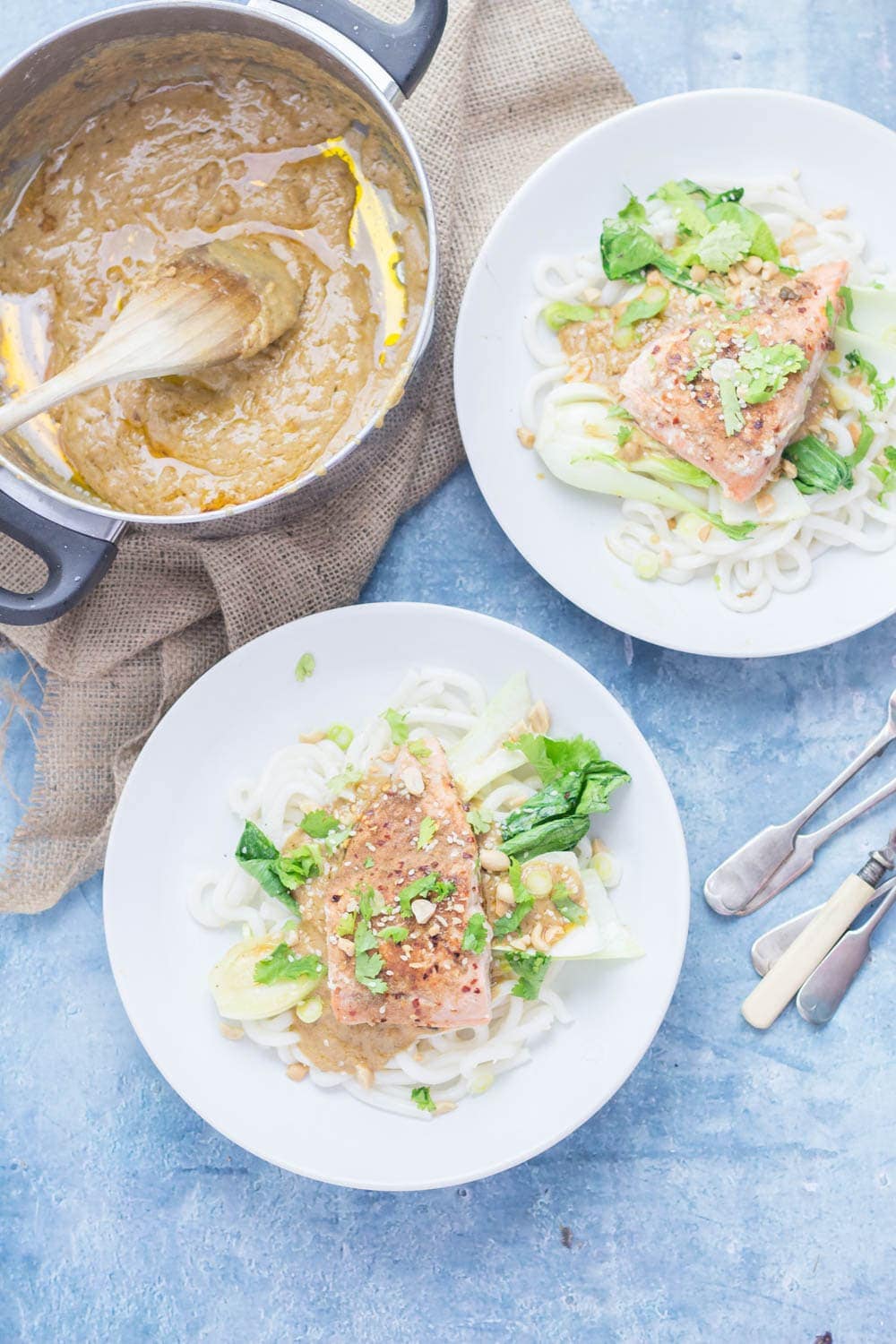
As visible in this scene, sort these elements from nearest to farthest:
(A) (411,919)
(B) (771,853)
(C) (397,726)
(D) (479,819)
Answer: (A) (411,919) < (D) (479,819) < (C) (397,726) < (B) (771,853)

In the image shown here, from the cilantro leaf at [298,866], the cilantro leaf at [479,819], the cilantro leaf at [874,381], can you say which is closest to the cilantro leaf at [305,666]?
the cilantro leaf at [298,866]

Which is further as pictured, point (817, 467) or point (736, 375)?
point (817, 467)

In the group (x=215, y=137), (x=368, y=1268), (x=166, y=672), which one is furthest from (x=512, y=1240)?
(x=215, y=137)

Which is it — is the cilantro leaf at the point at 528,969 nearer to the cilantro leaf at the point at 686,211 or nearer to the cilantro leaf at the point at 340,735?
the cilantro leaf at the point at 340,735

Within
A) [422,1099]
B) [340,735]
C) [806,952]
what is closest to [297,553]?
[340,735]

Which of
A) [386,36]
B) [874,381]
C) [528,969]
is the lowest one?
[528,969]

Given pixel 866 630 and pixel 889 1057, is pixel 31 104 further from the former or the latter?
pixel 889 1057

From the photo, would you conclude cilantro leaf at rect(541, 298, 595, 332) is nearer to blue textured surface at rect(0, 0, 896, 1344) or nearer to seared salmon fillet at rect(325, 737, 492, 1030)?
blue textured surface at rect(0, 0, 896, 1344)

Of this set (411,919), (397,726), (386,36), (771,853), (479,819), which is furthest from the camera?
(771,853)

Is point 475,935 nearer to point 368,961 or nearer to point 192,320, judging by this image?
point 368,961
